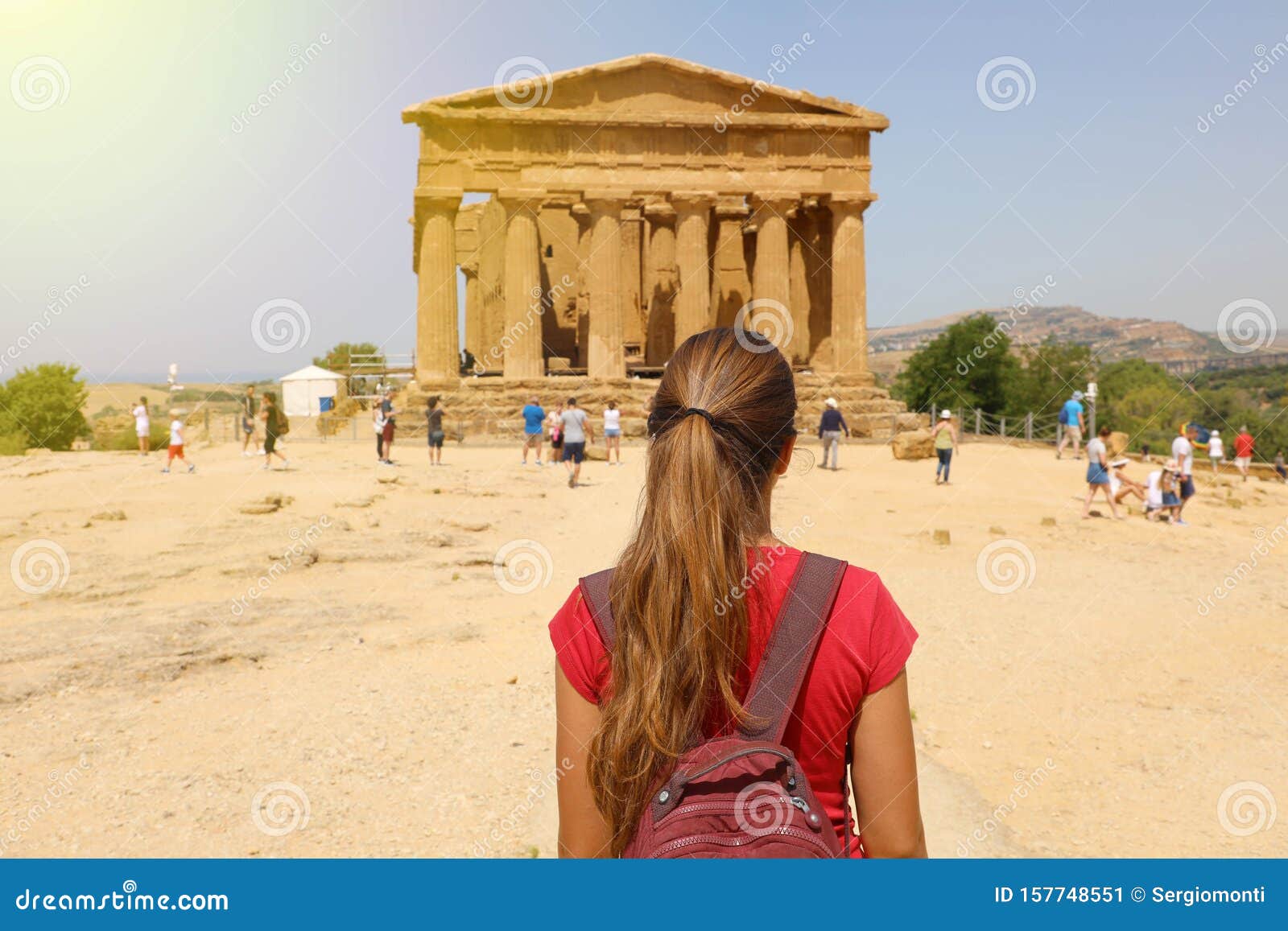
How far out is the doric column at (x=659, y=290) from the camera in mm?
41844

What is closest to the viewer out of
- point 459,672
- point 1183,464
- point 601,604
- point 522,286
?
point 601,604

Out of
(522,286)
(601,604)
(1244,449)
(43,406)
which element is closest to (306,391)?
(43,406)

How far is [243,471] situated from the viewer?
72.5 feet

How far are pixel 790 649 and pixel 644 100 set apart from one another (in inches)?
1419

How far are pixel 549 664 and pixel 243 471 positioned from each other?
14960mm

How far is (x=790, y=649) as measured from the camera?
225 centimetres

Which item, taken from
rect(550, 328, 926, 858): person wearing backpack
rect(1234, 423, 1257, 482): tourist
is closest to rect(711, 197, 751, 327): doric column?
rect(1234, 423, 1257, 482): tourist

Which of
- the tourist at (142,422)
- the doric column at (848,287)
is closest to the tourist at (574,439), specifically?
the tourist at (142,422)

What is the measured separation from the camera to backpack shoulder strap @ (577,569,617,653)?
237 centimetres

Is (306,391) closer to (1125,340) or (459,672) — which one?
(459,672)

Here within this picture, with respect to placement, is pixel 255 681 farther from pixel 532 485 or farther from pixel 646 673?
pixel 532 485

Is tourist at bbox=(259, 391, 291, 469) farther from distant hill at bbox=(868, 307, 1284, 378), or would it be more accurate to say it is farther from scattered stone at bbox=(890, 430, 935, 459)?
distant hill at bbox=(868, 307, 1284, 378)

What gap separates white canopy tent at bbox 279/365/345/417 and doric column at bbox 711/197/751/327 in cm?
1639

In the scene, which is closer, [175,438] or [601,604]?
[601,604]
